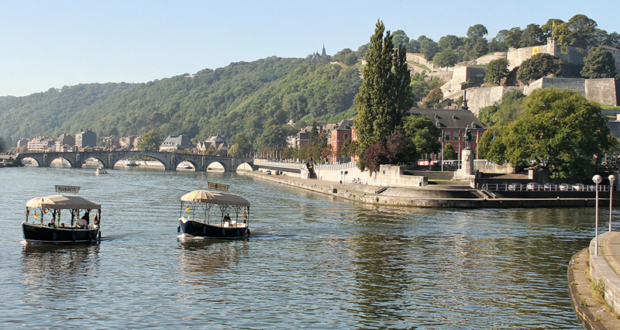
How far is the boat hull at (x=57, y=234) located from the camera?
3503cm

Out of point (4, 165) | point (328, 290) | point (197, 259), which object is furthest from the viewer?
A: point (4, 165)

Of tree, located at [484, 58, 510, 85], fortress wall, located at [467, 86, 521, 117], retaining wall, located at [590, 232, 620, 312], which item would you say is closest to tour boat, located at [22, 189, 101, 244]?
retaining wall, located at [590, 232, 620, 312]

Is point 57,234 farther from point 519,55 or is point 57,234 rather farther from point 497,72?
point 519,55

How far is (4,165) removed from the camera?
513ft

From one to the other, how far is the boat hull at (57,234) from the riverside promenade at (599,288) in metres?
26.1

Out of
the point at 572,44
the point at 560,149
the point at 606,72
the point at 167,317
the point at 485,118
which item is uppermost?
the point at 572,44

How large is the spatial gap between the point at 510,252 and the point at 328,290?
47.6ft

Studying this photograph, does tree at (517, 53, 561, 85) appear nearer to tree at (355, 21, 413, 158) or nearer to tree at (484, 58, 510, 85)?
tree at (484, 58, 510, 85)

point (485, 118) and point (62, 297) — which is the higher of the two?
point (485, 118)

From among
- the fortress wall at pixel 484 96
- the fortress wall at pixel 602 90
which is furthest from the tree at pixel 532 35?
the fortress wall at pixel 602 90

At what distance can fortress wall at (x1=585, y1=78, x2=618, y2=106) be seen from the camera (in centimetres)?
12938

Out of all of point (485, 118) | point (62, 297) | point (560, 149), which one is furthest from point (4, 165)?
point (62, 297)

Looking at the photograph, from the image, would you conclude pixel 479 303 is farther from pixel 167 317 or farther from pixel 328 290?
pixel 167 317

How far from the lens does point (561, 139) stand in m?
66.0
